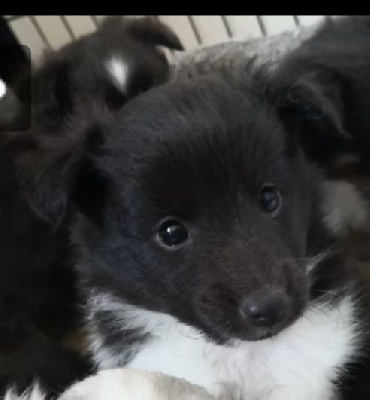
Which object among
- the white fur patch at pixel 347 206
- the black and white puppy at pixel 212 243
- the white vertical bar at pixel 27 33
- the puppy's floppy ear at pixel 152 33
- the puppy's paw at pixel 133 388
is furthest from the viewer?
the white vertical bar at pixel 27 33

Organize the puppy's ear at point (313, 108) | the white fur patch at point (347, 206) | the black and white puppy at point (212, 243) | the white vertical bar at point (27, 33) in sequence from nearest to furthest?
the black and white puppy at point (212, 243) → the puppy's ear at point (313, 108) → the white fur patch at point (347, 206) → the white vertical bar at point (27, 33)

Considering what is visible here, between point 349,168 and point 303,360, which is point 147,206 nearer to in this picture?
point 303,360

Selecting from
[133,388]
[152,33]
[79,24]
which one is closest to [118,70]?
[152,33]

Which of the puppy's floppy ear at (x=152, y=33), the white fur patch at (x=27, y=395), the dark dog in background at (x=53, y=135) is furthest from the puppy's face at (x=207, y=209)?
the puppy's floppy ear at (x=152, y=33)

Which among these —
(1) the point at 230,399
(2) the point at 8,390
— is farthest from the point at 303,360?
(2) the point at 8,390

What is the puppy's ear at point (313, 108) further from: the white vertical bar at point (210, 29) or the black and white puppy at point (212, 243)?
the white vertical bar at point (210, 29)

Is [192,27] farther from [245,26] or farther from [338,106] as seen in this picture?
[338,106]

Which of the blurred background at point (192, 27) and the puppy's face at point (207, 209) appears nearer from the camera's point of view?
the puppy's face at point (207, 209)

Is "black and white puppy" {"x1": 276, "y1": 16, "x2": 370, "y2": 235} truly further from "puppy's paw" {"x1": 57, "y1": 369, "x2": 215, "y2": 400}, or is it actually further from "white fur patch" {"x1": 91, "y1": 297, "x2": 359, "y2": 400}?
"puppy's paw" {"x1": 57, "y1": 369, "x2": 215, "y2": 400}
